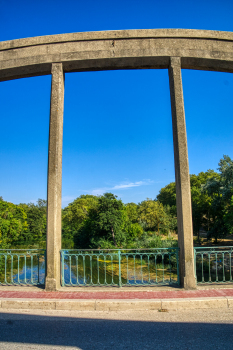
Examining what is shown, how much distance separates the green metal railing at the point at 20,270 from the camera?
5.67 metres

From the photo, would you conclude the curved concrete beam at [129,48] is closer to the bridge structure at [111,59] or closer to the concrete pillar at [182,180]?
the bridge structure at [111,59]

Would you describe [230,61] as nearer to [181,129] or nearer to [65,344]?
[181,129]

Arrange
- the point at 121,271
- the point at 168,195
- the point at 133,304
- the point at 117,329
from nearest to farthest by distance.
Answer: the point at 117,329
the point at 133,304
the point at 121,271
the point at 168,195

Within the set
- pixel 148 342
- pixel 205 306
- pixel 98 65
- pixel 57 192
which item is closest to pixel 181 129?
pixel 98 65

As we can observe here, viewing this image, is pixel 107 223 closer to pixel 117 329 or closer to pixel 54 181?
pixel 54 181

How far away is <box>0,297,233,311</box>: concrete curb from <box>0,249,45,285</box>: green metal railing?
70cm

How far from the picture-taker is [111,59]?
586 centimetres

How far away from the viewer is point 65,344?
314 centimetres

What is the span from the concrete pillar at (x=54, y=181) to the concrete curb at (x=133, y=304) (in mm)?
768

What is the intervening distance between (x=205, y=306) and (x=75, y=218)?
1632 inches

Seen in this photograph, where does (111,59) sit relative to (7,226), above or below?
above

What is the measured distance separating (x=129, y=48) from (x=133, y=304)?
5727 millimetres

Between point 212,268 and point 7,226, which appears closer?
point 212,268

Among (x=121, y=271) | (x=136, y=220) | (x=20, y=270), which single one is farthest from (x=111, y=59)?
(x=136, y=220)
